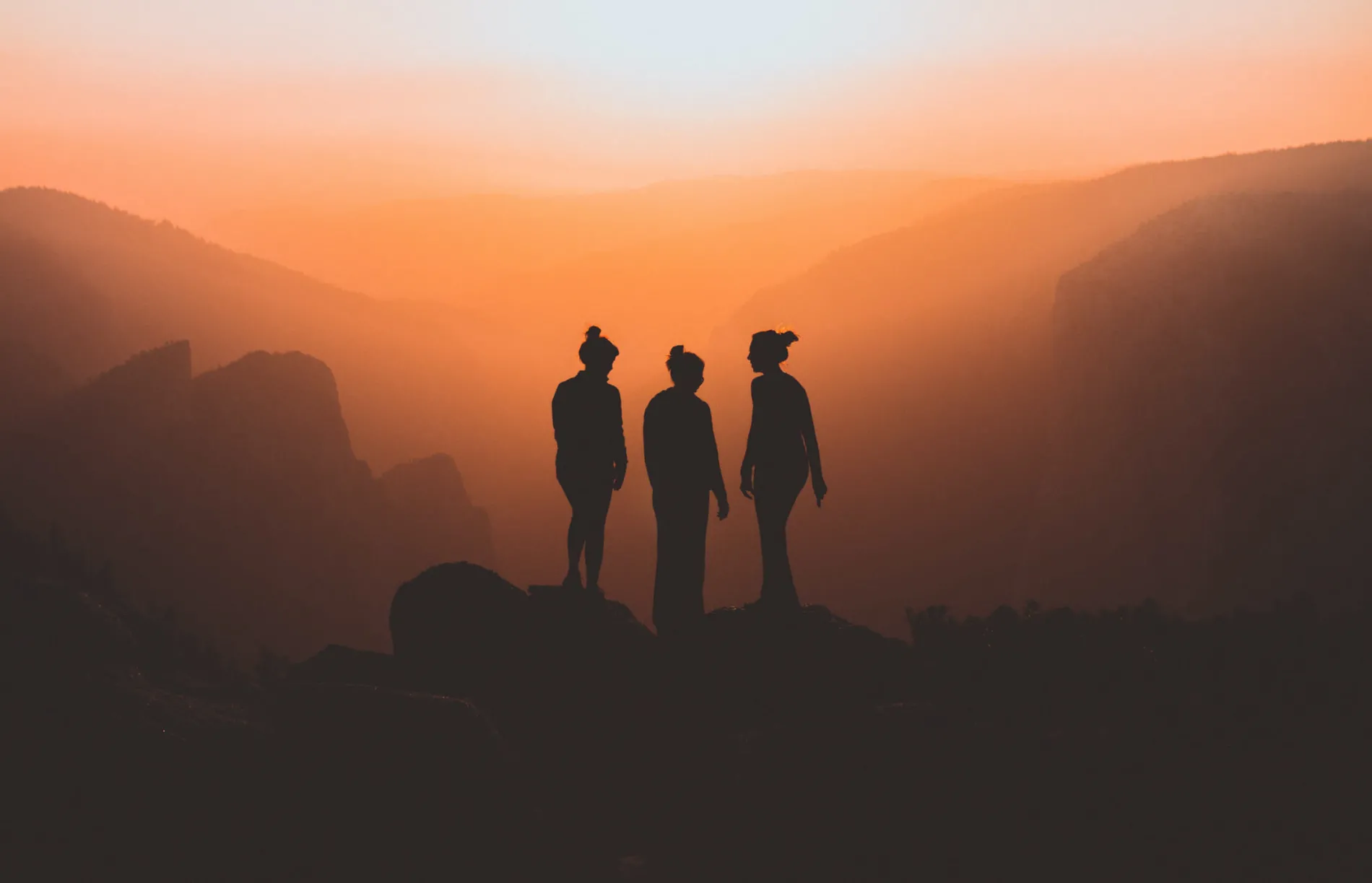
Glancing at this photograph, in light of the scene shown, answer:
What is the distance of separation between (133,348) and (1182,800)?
104088 millimetres

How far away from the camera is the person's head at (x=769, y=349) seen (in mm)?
11227

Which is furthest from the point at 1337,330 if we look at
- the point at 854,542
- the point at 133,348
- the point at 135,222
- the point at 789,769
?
the point at 135,222

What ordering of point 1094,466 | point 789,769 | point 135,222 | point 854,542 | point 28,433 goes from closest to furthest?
point 789,769, point 28,433, point 1094,466, point 854,542, point 135,222

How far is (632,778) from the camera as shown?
9.04 m

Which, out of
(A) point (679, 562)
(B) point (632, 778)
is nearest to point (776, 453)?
(A) point (679, 562)

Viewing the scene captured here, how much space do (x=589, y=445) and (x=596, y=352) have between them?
996mm

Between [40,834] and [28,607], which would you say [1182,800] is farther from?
[28,607]

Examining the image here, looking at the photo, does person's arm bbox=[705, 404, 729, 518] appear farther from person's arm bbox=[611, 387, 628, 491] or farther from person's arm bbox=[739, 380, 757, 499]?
person's arm bbox=[611, 387, 628, 491]

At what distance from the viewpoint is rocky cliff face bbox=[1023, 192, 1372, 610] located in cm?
6512

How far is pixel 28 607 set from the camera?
8.21 m

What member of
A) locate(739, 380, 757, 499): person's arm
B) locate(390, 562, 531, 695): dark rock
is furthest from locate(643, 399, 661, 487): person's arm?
locate(390, 562, 531, 695): dark rock

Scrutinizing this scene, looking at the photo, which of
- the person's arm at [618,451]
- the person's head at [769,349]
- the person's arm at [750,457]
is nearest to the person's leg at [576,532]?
the person's arm at [618,451]

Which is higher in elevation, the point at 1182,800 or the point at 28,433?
the point at 28,433

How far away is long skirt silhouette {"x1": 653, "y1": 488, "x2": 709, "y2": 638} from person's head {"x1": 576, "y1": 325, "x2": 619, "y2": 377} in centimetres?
151
